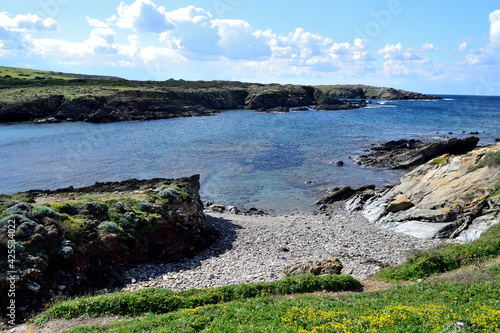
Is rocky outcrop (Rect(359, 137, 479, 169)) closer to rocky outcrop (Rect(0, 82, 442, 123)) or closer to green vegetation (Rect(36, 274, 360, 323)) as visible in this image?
green vegetation (Rect(36, 274, 360, 323))

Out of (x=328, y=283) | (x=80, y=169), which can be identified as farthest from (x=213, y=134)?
(x=328, y=283)

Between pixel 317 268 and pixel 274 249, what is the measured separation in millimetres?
5383

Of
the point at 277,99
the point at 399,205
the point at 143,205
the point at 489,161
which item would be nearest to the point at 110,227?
the point at 143,205

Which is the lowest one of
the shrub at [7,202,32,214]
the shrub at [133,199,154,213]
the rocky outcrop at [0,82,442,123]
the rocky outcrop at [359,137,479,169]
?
the shrub at [133,199,154,213]

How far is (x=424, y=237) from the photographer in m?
22.0

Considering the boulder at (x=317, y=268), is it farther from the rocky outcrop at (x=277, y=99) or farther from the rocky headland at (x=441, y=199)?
the rocky outcrop at (x=277, y=99)

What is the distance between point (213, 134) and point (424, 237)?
59247mm

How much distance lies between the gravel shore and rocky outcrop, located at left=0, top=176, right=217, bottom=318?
1.24 metres

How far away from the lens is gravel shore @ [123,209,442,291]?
664 inches

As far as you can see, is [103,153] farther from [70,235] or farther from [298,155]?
[70,235]

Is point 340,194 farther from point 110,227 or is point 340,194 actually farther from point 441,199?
point 110,227

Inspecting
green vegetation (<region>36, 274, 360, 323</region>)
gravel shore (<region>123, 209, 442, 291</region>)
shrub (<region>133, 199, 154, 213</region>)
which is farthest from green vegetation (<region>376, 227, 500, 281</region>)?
shrub (<region>133, 199, 154, 213</region>)

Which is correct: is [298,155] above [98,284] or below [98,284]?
above

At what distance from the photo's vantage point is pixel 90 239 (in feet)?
56.7
